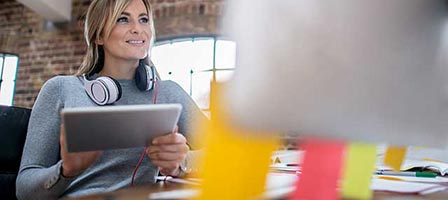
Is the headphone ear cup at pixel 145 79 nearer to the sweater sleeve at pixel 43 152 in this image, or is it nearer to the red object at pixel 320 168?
the sweater sleeve at pixel 43 152

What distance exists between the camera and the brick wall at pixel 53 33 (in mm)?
4230

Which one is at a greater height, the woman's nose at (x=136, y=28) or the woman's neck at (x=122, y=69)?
the woman's nose at (x=136, y=28)

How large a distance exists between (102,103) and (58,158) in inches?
7.2

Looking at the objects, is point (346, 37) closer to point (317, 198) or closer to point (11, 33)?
point (317, 198)

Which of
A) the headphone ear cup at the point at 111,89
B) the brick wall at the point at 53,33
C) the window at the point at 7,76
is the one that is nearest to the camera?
the headphone ear cup at the point at 111,89

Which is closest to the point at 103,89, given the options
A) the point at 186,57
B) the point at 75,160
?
the point at 75,160

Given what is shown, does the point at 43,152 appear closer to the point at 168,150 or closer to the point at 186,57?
the point at 168,150

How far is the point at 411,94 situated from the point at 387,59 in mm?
36

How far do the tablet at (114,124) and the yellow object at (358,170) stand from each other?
273mm

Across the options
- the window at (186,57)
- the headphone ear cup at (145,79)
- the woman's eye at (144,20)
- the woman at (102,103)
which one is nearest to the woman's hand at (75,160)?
the woman at (102,103)

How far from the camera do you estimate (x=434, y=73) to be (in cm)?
33

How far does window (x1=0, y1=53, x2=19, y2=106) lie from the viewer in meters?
4.75

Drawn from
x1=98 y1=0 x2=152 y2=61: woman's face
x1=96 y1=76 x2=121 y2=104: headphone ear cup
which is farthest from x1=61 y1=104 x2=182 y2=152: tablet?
x1=98 y1=0 x2=152 y2=61: woman's face

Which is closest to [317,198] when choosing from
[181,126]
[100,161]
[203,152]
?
[203,152]
